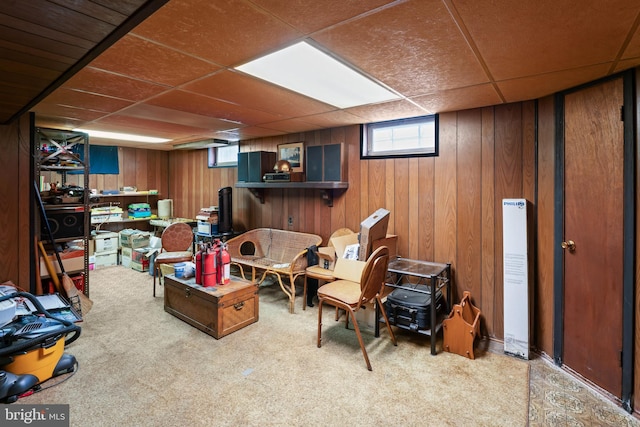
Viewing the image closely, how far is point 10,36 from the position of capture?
1.36 metres

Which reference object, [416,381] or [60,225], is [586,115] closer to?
[416,381]

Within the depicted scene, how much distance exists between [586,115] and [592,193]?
555mm

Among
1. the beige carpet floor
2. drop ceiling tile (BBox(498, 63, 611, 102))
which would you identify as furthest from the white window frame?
drop ceiling tile (BBox(498, 63, 611, 102))

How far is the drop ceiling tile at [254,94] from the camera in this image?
91.0 inches

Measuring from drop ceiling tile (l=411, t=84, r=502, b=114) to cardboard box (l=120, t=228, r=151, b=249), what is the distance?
5.20 metres

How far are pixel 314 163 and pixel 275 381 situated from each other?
2601 millimetres

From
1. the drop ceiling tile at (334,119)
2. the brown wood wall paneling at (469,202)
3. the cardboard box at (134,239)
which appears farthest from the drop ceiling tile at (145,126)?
the brown wood wall paneling at (469,202)

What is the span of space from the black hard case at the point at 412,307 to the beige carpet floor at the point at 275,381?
0.24 meters

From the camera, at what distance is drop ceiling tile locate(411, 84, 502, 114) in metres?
2.51

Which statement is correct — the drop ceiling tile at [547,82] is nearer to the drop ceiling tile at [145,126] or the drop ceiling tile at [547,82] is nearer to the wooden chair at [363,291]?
the wooden chair at [363,291]

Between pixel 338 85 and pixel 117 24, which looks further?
pixel 338 85

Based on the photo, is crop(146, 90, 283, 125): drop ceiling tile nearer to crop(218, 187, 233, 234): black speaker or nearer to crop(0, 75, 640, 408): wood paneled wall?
crop(0, 75, 640, 408): wood paneled wall

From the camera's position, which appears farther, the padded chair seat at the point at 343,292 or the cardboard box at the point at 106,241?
the cardboard box at the point at 106,241

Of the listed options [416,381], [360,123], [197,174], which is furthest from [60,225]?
[416,381]
